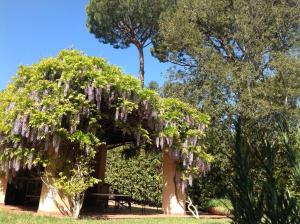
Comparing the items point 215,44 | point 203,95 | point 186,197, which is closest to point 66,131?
point 186,197

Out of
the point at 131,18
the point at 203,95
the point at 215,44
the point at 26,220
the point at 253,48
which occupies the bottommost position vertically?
the point at 26,220

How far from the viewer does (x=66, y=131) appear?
28.7 feet

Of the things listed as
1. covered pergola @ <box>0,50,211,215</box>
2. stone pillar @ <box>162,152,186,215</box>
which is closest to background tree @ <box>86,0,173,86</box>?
stone pillar @ <box>162,152,186,215</box>

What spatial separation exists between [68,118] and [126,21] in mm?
12548

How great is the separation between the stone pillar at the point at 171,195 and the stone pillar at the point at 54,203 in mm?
3048

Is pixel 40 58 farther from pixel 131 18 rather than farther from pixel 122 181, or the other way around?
pixel 131 18

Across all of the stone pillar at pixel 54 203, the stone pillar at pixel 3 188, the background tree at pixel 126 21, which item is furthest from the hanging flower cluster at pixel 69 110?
the background tree at pixel 126 21

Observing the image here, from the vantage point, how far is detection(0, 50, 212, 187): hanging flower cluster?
8656mm

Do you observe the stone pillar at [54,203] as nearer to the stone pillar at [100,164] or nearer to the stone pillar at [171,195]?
the stone pillar at [171,195]

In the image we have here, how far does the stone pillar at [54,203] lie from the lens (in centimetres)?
922

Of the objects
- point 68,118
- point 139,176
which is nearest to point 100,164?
point 139,176

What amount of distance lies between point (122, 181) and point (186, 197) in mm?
4581

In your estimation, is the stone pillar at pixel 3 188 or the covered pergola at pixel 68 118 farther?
the stone pillar at pixel 3 188

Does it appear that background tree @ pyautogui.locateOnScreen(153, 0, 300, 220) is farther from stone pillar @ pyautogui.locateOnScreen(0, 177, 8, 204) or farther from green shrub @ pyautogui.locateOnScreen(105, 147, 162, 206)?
stone pillar @ pyautogui.locateOnScreen(0, 177, 8, 204)
